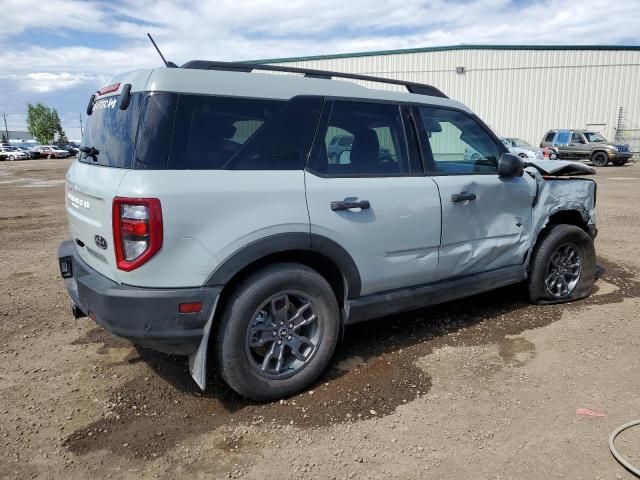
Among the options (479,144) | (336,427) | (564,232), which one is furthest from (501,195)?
(336,427)

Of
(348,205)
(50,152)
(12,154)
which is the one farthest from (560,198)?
(50,152)

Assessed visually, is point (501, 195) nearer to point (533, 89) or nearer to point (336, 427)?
point (336, 427)

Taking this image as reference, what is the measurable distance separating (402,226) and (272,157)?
1.02 metres

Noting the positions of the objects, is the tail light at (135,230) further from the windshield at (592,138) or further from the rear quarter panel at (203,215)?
the windshield at (592,138)

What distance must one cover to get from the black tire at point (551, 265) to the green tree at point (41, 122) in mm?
102059

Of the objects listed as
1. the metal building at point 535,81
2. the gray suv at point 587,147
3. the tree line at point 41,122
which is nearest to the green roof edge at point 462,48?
the metal building at point 535,81

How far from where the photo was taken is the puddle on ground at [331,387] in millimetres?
2900

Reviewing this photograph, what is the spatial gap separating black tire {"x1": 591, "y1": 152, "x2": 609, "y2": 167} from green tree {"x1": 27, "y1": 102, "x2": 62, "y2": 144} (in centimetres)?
9139

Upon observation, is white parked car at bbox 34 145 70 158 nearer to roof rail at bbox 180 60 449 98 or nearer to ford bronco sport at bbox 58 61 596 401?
ford bronco sport at bbox 58 61 596 401

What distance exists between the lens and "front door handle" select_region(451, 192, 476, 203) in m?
3.73

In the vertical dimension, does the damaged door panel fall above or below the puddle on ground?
above

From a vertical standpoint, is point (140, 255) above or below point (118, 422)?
above

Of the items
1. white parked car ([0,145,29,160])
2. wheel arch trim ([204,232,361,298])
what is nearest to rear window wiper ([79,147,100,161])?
wheel arch trim ([204,232,361,298])

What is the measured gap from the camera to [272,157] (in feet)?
9.93
